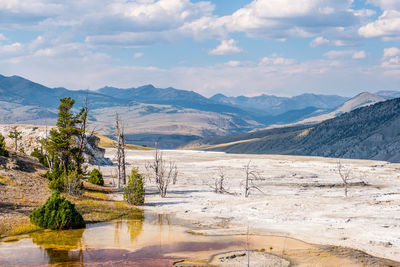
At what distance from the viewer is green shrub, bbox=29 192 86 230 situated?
1147 inches

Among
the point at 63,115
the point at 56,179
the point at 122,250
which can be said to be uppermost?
the point at 63,115

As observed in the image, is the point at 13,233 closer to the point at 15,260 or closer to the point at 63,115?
the point at 15,260

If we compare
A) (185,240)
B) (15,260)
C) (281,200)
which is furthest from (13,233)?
(281,200)

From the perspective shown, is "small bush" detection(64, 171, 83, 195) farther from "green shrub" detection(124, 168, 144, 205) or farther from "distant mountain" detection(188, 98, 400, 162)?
"distant mountain" detection(188, 98, 400, 162)

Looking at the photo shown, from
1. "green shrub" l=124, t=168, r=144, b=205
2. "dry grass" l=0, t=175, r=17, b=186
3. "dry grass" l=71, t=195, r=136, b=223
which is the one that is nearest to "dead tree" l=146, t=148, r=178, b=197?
"green shrub" l=124, t=168, r=144, b=205

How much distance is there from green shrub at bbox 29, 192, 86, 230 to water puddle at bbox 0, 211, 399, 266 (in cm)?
61

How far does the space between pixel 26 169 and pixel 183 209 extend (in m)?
19.1

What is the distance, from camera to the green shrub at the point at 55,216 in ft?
95.6

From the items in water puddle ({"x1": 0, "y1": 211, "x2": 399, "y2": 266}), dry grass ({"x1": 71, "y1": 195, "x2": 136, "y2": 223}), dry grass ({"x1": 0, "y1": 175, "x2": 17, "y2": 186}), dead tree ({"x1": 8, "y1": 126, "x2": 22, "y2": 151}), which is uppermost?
dead tree ({"x1": 8, "y1": 126, "x2": 22, "y2": 151})

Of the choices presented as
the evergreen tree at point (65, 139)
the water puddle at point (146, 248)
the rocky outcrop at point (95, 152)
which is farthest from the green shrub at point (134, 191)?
the rocky outcrop at point (95, 152)

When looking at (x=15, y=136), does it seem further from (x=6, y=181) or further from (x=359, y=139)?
(x=359, y=139)

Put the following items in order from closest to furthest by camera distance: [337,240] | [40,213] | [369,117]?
[337,240]
[40,213]
[369,117]

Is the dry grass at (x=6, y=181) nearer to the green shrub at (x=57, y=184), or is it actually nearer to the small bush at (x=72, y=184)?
the green shrub at (x=57, y=184)

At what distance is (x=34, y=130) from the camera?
83.2 metres
